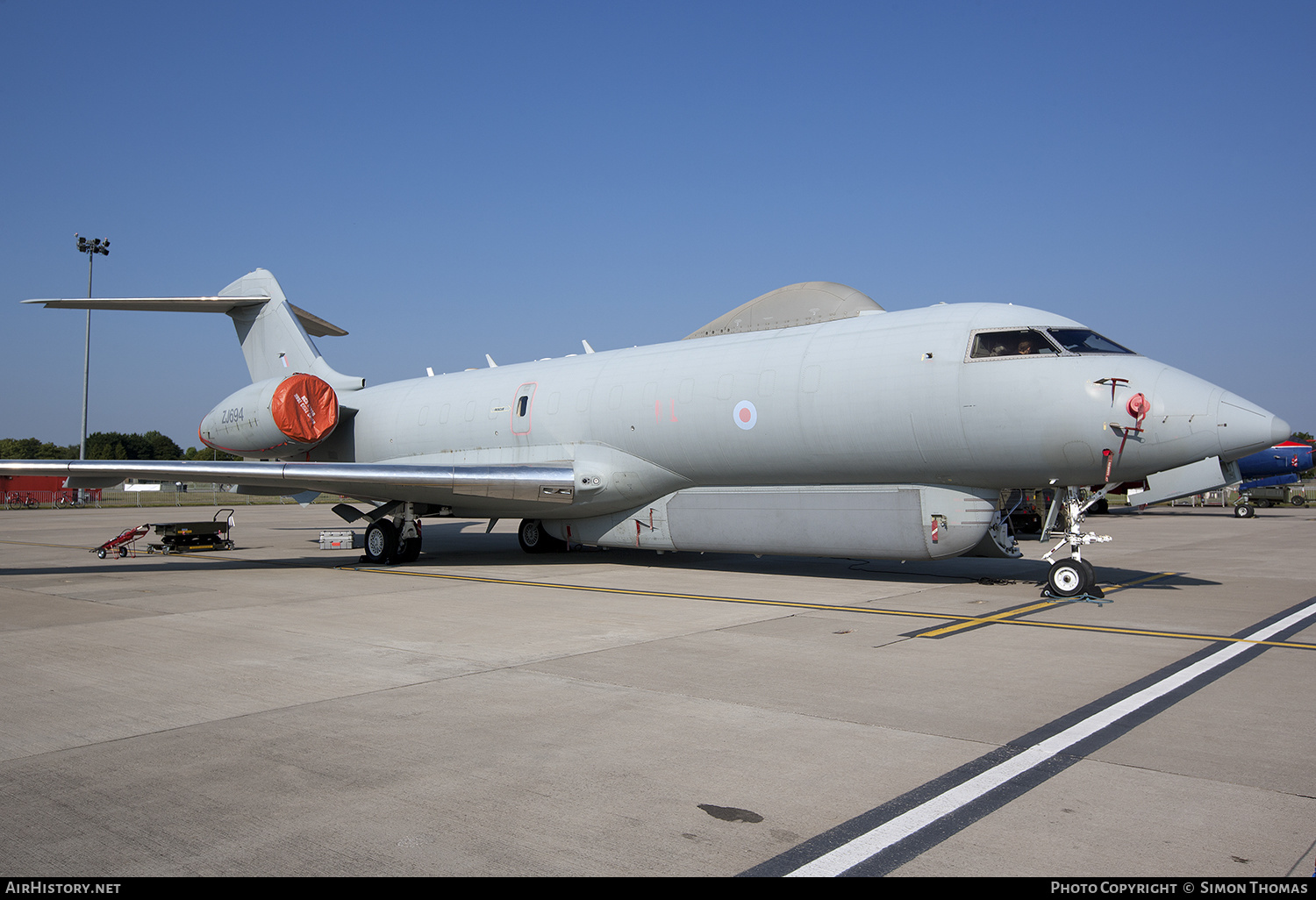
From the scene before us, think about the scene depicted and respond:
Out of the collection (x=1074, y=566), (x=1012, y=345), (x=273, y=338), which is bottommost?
(x=1074, y=566)

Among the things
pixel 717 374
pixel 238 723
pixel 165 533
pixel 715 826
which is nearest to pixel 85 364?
pixel 165 533

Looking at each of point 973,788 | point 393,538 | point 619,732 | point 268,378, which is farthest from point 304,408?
point 973,788

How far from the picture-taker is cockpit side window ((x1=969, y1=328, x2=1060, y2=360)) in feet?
34.0

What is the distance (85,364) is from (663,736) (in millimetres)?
47644

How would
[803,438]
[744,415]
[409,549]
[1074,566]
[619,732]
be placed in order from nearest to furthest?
[619,732] → [1074,566] → [803,438] → [744,415] → [409,549]

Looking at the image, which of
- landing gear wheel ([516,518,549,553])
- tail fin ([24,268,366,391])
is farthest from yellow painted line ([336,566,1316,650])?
tail fin ([24,268,366,391])

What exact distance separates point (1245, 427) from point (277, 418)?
16.9 meters

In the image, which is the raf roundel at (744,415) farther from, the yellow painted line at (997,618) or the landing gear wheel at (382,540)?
the landing gear wheel at (382,540)

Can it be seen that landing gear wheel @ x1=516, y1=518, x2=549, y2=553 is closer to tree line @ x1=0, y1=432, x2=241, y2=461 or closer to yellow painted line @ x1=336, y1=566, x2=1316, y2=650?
yellow painted line @ x1=336, y1=566, x2=1316, y2=650

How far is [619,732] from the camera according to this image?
16.9ft

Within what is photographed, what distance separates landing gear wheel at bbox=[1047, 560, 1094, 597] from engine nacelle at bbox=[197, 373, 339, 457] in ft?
48.5

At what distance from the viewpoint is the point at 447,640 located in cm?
827

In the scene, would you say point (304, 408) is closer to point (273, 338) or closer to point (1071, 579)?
point (273, 338)
